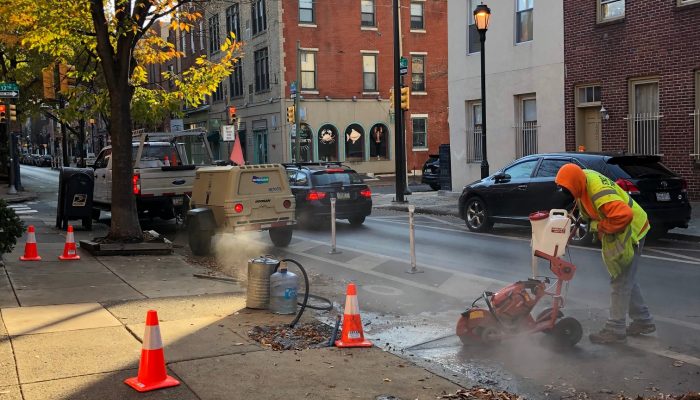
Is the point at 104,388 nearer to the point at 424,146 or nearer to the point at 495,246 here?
the point at 495,246

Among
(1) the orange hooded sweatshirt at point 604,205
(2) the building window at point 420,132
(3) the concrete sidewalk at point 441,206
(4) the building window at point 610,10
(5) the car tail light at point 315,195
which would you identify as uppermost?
(4) the building window at point 610,10

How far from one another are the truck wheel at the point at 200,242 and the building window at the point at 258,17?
A: 30334 millimetres

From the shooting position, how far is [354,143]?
4100cm

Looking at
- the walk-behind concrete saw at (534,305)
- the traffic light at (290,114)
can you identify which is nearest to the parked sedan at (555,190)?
the walk-behind concrete saw at (534,305)

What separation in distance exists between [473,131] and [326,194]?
9521 mm

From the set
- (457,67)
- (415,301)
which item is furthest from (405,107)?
(415,301)

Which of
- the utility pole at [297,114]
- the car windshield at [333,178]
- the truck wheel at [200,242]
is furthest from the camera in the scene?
the utility pole at [297,114]

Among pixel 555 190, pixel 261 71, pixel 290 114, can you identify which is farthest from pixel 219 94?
pixel 555 190

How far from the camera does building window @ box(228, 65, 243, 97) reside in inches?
1762

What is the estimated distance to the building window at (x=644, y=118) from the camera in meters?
17.1

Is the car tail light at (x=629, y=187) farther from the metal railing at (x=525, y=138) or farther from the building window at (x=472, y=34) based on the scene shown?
the building window at (x=472, y=34)

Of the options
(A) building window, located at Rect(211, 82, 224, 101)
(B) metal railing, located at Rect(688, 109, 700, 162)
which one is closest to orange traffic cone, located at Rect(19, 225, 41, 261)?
(B) metal railing, located at Rect(688, 109, 700, 162)

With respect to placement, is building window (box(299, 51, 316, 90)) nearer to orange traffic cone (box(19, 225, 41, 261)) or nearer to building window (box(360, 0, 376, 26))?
building window (box(360, 0, 376, 26))

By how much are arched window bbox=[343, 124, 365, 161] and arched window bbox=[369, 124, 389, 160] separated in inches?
24.0
